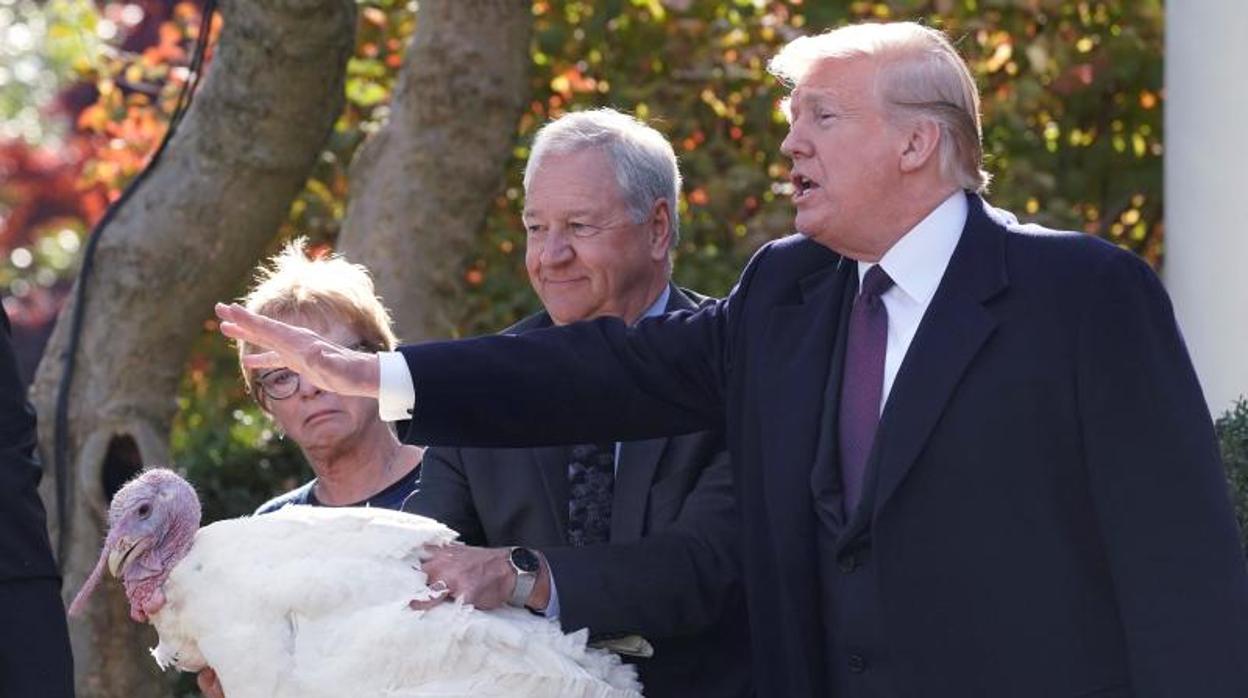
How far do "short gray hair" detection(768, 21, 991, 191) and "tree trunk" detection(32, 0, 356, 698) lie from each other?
10.0ft

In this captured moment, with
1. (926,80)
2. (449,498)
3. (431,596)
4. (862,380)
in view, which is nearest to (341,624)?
(431,596)

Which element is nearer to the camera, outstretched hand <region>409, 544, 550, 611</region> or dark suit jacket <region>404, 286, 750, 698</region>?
outstretched hand <region>409, 544, 550, 611</region>

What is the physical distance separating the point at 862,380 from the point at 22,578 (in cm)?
174

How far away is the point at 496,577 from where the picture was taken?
3938mm

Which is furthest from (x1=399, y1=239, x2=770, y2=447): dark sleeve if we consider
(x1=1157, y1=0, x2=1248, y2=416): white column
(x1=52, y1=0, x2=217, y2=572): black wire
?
(x1=52, y1=0, x2=217, y2=572): black wire

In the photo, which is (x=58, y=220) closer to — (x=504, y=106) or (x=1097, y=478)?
(x=504, y=106)

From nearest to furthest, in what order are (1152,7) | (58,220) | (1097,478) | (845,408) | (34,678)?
1. (1097,478)
2. (845,408)
3. (34,678)
4. (1152,7)
5. (58,220)

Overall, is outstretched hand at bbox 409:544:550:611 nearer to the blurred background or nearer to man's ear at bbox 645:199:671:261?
man's ear at bbox 645:199:671:261

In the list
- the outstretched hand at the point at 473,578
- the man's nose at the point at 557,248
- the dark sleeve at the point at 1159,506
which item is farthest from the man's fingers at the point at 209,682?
the dark sleeve at the point at 1159,506

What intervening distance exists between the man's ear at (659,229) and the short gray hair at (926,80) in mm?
703

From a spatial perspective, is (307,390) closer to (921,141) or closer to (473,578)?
(473,578)

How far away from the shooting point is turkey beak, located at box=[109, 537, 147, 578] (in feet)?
13.0

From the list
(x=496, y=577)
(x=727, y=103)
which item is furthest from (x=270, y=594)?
(x=727, y=103)

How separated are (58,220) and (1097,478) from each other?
15774 millimetres
